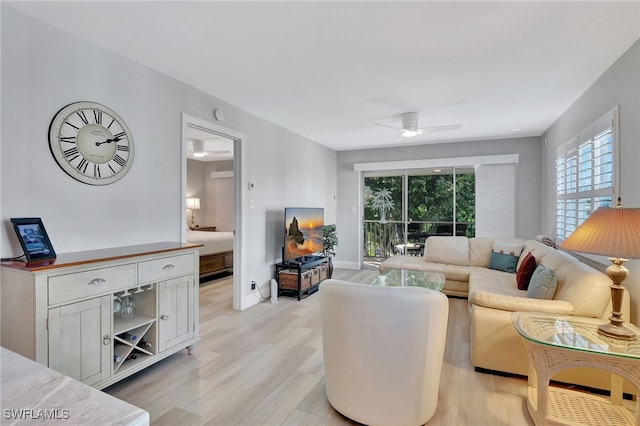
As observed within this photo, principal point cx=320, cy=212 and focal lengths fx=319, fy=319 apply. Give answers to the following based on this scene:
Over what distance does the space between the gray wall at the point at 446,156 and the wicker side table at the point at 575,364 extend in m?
3.84

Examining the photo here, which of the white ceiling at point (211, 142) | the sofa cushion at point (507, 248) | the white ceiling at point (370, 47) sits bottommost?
the sofa cushion at point (507, 248)

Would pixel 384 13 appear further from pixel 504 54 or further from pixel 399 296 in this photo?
pixel 399 296

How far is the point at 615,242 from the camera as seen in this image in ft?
5.59

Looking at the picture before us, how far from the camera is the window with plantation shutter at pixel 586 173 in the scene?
8.98 feet

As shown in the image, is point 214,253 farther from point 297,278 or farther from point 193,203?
point 193,203

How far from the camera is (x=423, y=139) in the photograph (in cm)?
577

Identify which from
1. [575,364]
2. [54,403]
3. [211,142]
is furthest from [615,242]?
[211,142]

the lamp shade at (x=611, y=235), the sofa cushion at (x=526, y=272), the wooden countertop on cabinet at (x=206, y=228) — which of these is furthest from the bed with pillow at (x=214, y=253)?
the lamp shade at (x=611, y=235)

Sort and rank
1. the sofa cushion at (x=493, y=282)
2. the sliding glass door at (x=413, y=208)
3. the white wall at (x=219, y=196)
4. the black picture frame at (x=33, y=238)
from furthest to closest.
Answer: the white wall at (x=219, y=196) → the sliding glass door at (x=413, y=208) → the sofa cushion at (x=493, y=282) → the black picture frame at (x=33, y=238)

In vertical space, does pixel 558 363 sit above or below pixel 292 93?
below

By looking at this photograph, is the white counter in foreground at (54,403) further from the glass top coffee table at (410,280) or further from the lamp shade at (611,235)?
the glass top coffee table at (410,280)

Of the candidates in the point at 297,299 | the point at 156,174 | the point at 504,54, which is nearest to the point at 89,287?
the point at 156,174

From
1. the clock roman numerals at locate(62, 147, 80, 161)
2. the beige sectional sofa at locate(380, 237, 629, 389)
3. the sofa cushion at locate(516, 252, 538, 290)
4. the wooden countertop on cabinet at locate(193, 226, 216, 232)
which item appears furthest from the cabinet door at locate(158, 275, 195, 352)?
the wooden countertop on cabinet at locate(193, 226, 216, 232)

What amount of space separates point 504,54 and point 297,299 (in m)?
3.65
